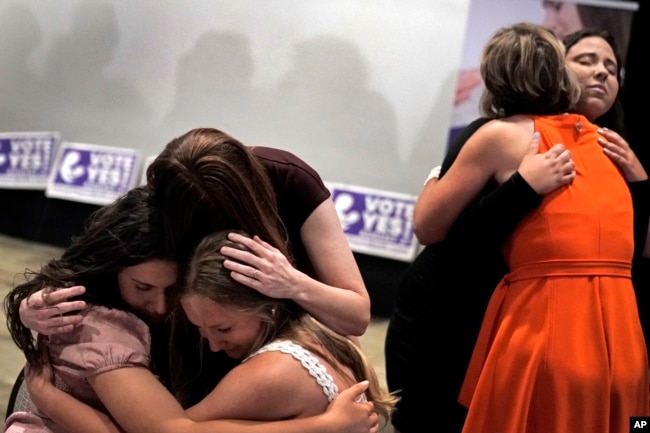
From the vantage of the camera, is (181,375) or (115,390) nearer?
(115,390)

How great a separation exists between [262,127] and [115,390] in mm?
2110

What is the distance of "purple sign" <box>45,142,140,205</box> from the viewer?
11.1ft

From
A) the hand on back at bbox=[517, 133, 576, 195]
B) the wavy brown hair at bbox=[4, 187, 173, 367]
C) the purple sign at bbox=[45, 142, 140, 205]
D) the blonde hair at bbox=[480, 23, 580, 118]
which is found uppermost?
the blonde hair at bbox=[480, 23, 580, 118]

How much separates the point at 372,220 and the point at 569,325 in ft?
5.89

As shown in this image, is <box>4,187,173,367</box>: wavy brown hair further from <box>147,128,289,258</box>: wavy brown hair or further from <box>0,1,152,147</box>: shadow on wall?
A: <box>0,1,152,147</box>: shadow on wall

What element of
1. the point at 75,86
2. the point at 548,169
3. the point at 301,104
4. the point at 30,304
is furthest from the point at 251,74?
the point at 30,304

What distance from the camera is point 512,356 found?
173 centimetres

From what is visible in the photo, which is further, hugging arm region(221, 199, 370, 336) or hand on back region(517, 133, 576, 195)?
hand on back region(517, 133, 576, 195)

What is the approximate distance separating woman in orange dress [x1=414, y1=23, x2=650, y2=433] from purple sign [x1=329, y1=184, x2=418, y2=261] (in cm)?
161

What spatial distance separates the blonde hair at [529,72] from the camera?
1781 millimetres

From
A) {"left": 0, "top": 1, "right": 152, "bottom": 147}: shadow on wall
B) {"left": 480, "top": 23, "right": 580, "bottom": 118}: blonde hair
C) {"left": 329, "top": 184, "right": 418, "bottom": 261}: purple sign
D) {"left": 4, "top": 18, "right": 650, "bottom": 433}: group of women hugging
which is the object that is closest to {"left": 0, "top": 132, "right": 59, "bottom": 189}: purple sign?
{"left": 0, "top": 1, "right": 152, "bottom": 147}: shadow on wall

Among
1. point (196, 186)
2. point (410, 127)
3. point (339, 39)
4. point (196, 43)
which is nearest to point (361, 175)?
point (410, 127)

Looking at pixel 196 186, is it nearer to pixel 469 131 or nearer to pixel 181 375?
pixel 181 375

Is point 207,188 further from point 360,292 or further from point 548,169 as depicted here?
point 548,169
